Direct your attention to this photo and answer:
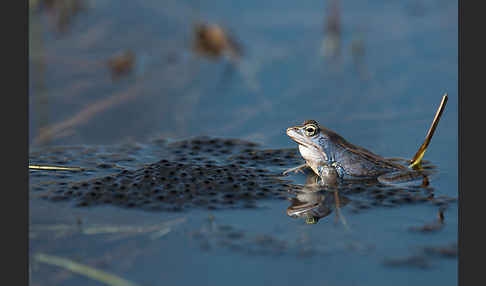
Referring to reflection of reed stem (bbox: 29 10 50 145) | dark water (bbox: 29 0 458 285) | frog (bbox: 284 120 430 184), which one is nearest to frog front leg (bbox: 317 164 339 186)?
frog (bbox: 284 120 430 184)

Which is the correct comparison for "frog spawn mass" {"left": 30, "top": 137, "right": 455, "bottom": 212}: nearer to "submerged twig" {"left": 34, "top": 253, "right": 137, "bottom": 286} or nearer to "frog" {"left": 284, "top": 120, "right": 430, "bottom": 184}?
"frog" {"left": 284, "top": 120, "right": 430, "bottom": 184}

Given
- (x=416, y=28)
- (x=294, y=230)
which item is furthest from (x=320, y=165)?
(x=416, y=28)

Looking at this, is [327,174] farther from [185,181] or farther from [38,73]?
[38,73]

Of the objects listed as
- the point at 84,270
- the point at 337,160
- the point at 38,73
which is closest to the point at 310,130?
the point at 337,160

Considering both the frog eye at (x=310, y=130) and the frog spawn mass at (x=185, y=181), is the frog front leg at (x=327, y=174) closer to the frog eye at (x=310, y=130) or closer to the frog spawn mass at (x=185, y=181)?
the frog spawn mass at (x=185, y=181)

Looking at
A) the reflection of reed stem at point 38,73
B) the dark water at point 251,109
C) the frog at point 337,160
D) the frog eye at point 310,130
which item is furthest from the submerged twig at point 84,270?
the reflection of reed stem at point 38,73
